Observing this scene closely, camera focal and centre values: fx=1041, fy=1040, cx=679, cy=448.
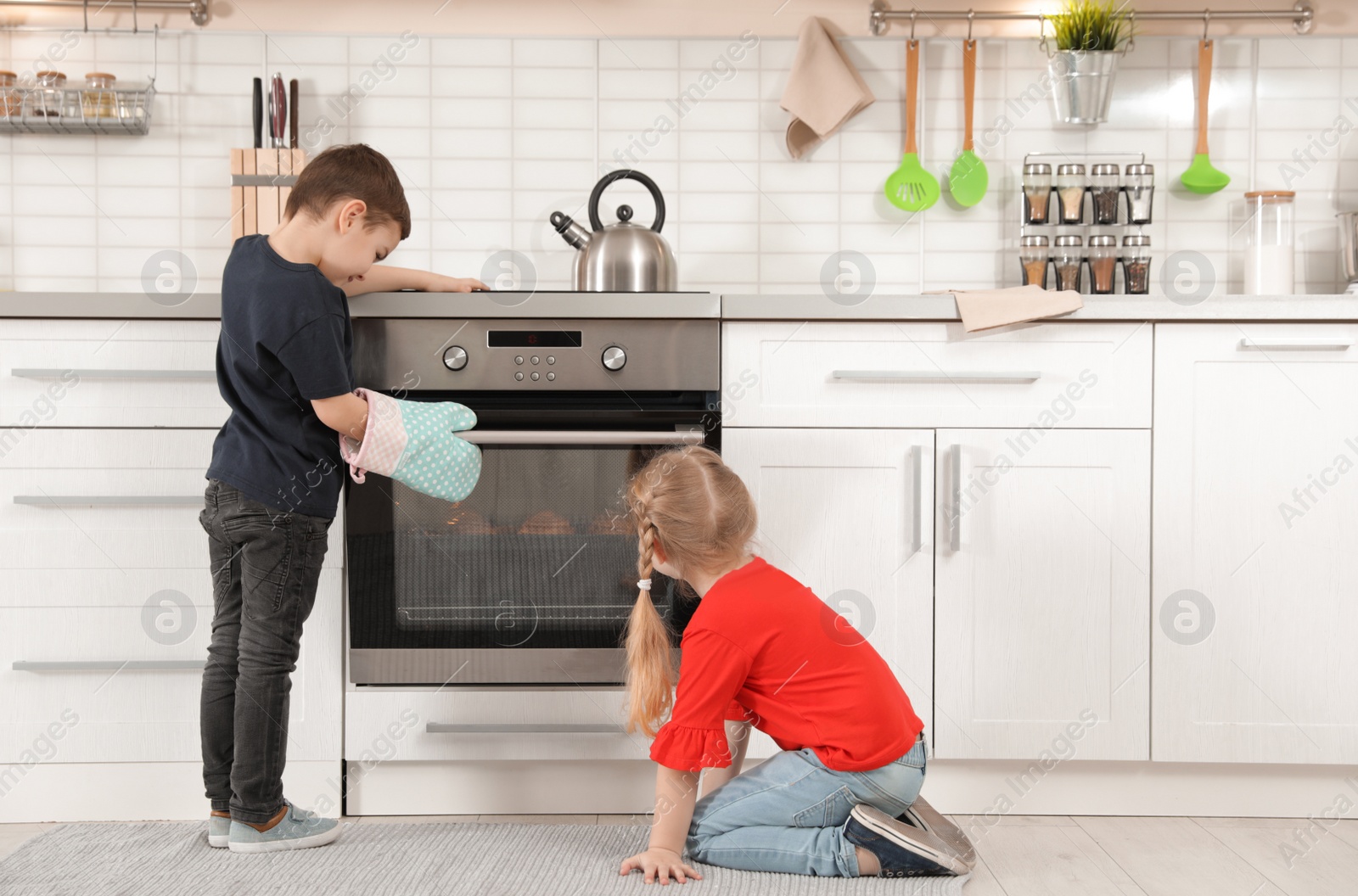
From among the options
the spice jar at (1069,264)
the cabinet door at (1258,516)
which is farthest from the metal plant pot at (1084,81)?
the cabinet door at (1258,516)

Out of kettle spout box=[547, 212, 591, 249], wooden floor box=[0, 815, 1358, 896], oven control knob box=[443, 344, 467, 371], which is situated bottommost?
wooden floor box=[0, 815, 1358, 896]

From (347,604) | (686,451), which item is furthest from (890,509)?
(347,604)

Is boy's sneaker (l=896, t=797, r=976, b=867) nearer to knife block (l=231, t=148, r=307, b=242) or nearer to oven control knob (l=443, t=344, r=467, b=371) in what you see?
oven control knob (l=443, t=344, r=467, b=371)

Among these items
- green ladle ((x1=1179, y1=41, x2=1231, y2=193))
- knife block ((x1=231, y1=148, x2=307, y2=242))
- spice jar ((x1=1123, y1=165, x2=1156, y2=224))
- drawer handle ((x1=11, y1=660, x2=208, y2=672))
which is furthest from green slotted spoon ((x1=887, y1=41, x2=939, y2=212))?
drawer handle ((x1=11, y1=660, x2=208, y2=672))

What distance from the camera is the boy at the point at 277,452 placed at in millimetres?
1517

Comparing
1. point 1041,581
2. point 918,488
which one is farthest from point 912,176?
point 1041,581

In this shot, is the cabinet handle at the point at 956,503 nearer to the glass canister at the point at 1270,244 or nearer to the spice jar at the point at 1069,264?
the spice jar at the point at 1069,264

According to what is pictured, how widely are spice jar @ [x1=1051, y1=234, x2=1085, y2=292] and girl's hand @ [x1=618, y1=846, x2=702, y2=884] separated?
1.49m

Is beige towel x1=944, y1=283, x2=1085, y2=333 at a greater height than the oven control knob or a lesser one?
greater

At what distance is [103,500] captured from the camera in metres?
1.78

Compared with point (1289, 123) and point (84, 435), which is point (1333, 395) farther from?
point (84, 435)

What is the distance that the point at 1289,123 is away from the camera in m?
2.39

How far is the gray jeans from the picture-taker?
1573mm

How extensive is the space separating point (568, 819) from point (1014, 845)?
2.52ft
